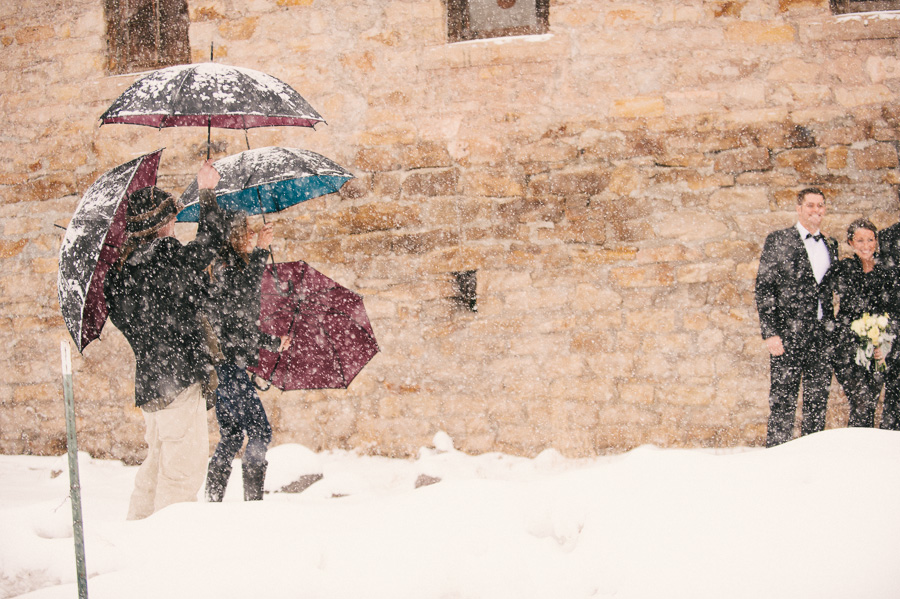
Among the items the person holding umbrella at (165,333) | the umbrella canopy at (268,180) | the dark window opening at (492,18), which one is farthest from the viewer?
the dark window opening at (492,18)

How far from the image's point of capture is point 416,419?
12.5 feet

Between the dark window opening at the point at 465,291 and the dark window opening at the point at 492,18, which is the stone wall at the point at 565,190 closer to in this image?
the dark window opening at the point at 465,291

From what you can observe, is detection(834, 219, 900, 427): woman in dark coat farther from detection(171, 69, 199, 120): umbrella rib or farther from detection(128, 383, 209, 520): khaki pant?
detection(171, 69, 199, 120): umbrella rib

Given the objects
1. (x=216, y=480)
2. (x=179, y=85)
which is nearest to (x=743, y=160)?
(x=179, y=85)

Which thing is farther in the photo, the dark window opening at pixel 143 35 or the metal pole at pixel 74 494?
the dark window opening at pixel 143 35

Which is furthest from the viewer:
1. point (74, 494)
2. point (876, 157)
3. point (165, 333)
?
point (876, 157)

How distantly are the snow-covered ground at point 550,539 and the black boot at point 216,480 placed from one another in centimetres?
65

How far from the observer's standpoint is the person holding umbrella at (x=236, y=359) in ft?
8.64

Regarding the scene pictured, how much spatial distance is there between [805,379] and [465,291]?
6.66ft

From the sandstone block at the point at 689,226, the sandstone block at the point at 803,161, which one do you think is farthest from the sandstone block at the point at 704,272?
the sandstone block at the point at 803,161

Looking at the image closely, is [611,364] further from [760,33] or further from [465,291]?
[760,33]

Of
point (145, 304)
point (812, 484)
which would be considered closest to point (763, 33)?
point (812, 484)

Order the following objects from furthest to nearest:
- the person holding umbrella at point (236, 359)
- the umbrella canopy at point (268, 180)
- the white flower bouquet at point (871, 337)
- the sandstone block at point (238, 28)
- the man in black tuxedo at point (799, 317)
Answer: the sandstone block at point (238, 28)
the man in black tuxedo at point (799, 317)
the white flower bouquet at point (871, 337)
the umbrella canopy at point (268, 180)
the person holding umbrella at point (236, 359)

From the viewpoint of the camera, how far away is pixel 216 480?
2674 millimetres
